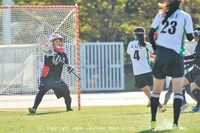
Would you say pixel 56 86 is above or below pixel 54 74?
below

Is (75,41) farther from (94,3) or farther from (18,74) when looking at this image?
(94,3)

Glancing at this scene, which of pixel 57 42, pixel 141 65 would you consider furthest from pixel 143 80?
pixel 57 42

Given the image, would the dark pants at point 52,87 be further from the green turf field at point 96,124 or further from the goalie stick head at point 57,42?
the green turf field at point 96,124

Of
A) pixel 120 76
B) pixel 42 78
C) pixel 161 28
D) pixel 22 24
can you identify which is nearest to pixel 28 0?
pixel 120 76

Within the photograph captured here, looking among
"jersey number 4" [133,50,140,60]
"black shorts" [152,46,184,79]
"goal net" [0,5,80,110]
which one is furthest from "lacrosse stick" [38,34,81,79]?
"black shorts" [152,46,184,79]

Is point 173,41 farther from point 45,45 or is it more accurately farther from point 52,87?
point 45,45

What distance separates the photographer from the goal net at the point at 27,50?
1597 cm

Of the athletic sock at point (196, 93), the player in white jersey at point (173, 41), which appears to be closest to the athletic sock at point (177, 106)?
the player in white jersey at point (173, 41)

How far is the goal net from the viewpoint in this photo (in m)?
16.0

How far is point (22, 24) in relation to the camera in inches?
663

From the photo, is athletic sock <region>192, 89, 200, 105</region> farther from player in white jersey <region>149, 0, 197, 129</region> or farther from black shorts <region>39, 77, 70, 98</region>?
→ player in white jersey <region>149, 0, 197, 129</region>

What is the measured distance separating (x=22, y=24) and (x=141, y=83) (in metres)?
3.93

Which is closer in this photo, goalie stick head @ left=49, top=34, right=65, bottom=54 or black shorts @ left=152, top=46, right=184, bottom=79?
black shorts @ left=152, top=46, right=184, bottom=79

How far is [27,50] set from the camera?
53.9 feet
